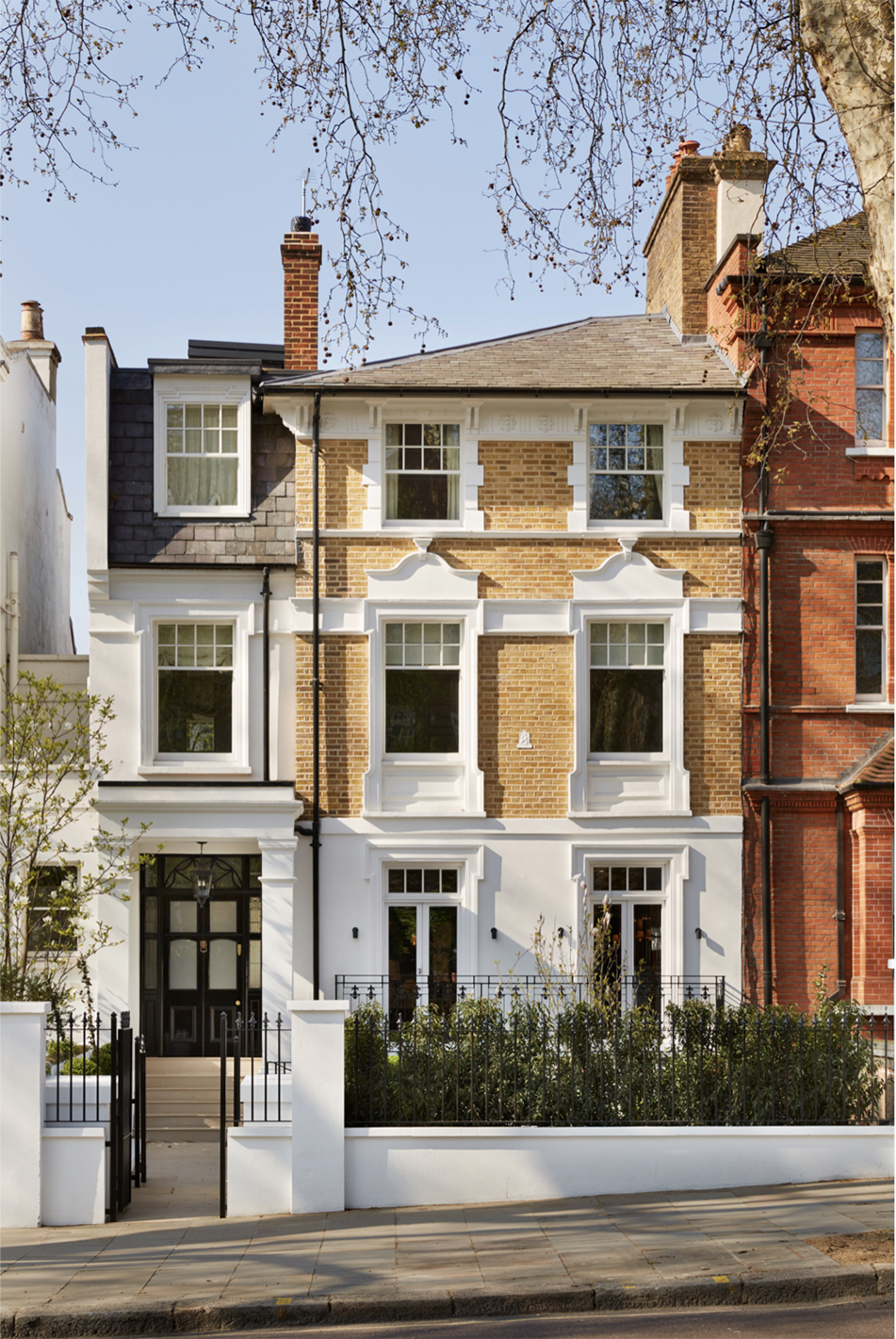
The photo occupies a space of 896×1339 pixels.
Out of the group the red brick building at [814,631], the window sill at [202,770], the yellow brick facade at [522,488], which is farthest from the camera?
the yellow brick facade at [522,488]

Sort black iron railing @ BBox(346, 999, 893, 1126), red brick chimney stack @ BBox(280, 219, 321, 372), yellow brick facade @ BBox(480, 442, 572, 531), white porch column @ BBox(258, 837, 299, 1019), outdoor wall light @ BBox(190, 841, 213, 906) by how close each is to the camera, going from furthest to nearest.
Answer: red brick chimney stack @ BBox(280, 219, 321, 372) < outdoor wall light @ BBox(190, 841, 213, 906) < yellow brick facade @ BBox(480, 442, 572, 531) < white porch column @ BBox(258, 837, 299, 1019) < black iron railing @ BBox(346, 999, 893, 1126)

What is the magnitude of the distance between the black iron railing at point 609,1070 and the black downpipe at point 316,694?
5876mm

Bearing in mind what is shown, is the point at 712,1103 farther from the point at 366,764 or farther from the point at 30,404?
the point at 30,404

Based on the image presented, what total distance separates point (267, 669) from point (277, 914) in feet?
11.0

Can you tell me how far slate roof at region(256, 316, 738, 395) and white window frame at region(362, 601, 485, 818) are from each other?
121 inches

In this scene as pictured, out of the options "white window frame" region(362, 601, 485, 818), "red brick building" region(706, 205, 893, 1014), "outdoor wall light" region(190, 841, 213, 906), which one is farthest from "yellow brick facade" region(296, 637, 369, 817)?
"red brick building" region(706, 205, 893, 1014)

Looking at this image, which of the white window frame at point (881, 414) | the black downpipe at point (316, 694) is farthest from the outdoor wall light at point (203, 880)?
the white window frame at point (881, 414)

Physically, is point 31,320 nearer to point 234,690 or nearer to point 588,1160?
point 234,690

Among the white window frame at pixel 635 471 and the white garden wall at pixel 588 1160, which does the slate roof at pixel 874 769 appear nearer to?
the white window frame at pixel 635 471

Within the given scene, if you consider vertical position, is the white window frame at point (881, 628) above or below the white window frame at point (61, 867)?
above

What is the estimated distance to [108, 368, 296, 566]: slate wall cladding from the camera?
17.9 m

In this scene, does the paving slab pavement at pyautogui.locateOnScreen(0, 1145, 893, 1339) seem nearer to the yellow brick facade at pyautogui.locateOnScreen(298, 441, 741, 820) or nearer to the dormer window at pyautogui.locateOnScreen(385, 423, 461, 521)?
the yellow brick facade at pyautogui.locateOnScreen(298, 441, 741, 820)

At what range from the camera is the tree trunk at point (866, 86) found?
7.75 metres

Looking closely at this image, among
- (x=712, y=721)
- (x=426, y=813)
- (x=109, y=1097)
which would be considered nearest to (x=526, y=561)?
(x=712, y=721)
